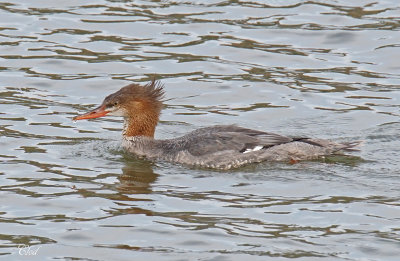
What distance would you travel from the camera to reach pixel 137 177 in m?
12.3

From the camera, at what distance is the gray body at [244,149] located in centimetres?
1265

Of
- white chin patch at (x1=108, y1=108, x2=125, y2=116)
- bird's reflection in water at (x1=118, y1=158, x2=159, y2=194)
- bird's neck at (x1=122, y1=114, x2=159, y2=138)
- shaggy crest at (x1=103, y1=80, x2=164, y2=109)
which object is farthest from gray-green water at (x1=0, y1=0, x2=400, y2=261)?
shaggy crest at (x1=103, y1=80, x2=164, y2=109)

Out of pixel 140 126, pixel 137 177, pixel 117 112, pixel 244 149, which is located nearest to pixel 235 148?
pixel 244 149

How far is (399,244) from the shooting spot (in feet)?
31.2

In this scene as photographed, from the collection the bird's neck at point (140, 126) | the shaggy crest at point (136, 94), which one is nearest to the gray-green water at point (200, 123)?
the bird's neck at point (140, 126)

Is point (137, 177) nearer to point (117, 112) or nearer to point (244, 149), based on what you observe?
point (244, 149)

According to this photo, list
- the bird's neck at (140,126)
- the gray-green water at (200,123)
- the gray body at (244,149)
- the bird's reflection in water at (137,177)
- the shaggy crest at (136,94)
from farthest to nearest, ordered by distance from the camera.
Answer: the bird's neck at (140,126) → the shaggy crest at (136,94) → the gray body at (244,149) → the bird's reflection in water at (137,177) → the gray-green water at (200,123)

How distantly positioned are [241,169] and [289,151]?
2.10 ft

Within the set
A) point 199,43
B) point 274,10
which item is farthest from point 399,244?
point 274,10

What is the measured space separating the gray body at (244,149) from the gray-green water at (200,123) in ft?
0.57

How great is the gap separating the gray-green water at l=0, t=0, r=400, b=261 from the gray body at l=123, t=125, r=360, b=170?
0.17 metres

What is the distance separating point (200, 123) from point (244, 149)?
6.68 feet

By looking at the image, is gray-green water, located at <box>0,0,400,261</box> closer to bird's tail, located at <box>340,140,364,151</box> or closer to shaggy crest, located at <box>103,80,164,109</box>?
bird's tail, located at <box>340,140,364,151</box>

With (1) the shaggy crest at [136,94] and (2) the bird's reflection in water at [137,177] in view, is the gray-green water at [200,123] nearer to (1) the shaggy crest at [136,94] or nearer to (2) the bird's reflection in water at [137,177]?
(2) the bird's reflection in water at [137,177]
